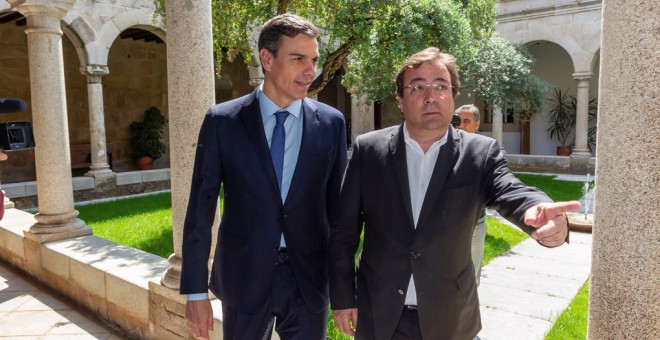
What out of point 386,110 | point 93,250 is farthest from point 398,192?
point 386,110

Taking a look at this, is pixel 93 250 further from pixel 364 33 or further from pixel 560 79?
pixel 560 79

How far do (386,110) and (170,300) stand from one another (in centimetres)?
1540

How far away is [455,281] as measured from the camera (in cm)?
164

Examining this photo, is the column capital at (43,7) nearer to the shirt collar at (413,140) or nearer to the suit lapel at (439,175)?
the shirt collar at (413,140)

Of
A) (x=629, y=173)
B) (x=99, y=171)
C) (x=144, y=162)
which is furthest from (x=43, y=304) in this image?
(x=144, y=162)

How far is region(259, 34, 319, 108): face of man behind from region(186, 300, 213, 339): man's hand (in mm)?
840

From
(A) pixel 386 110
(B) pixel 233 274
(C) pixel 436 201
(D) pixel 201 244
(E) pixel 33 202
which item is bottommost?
(E) pixel 33 202

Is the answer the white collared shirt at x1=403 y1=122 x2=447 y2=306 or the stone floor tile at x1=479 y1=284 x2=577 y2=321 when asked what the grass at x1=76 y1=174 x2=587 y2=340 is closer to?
the stone floor tile at x1=479 y1=284 x2=577 y2=321

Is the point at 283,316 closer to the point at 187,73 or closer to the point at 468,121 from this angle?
the point at 187,73

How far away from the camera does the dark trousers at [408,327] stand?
5.53ft

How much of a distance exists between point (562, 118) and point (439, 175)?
15549 millimetres

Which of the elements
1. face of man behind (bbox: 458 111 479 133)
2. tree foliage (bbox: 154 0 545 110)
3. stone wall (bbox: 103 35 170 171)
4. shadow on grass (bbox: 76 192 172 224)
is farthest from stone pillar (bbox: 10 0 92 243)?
stone wall (bbox: 103 35 170 171)

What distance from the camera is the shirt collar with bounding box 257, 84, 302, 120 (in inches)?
72.4

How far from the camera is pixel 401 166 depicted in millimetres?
1660
